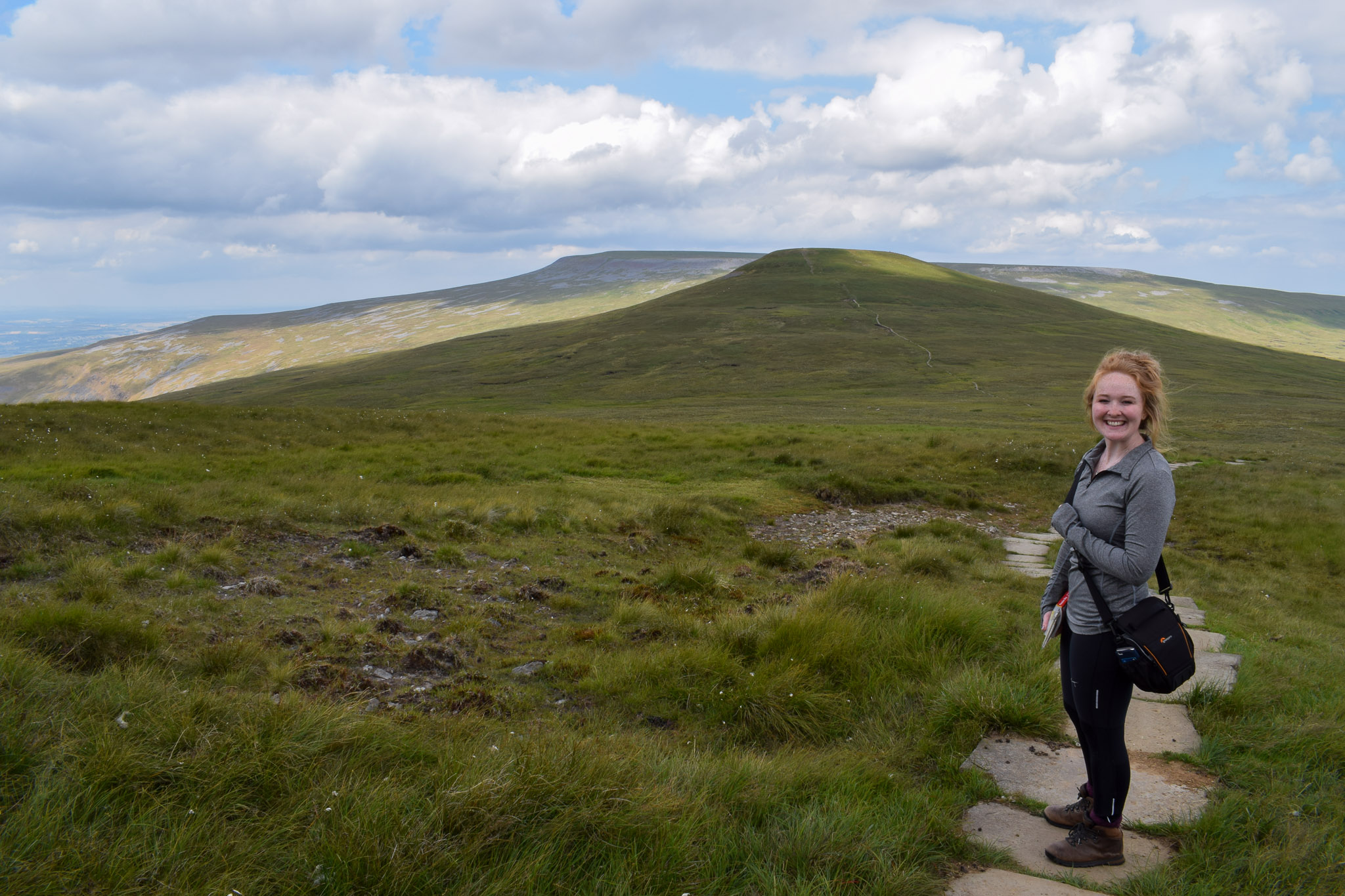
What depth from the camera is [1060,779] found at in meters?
5.17

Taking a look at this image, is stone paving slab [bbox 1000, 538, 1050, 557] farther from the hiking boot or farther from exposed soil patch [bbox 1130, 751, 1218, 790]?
the hiking boot

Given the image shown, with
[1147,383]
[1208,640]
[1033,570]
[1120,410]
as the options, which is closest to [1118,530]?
[1120,410]

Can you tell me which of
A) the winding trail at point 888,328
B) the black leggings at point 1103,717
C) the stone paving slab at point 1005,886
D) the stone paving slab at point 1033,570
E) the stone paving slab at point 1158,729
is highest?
the winding trail at point 888,328

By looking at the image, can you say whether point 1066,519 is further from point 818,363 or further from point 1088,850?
point 818,363

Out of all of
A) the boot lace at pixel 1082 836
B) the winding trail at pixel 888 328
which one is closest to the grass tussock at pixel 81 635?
the boot lace at pixel 1082 836

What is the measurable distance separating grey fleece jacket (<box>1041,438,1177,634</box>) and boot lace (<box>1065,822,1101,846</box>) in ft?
3.60

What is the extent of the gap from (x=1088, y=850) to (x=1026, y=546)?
1113 centimetres

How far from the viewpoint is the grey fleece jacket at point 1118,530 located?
13.5 ft

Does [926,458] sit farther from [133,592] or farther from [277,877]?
[277,877]

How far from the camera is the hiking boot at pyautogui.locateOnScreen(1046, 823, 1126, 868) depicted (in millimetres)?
4156

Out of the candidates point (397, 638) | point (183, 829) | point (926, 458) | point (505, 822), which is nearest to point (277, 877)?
point (183, 829)

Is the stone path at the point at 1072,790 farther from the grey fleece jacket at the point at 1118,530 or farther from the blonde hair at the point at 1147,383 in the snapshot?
the blonde hair at the point at 1147,383

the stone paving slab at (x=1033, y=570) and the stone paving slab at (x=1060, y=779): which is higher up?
the stone paving slab at (x=1060, y=779)

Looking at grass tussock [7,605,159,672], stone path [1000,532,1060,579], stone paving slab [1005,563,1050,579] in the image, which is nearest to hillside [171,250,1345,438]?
stone path [1000,532,1060,579]
